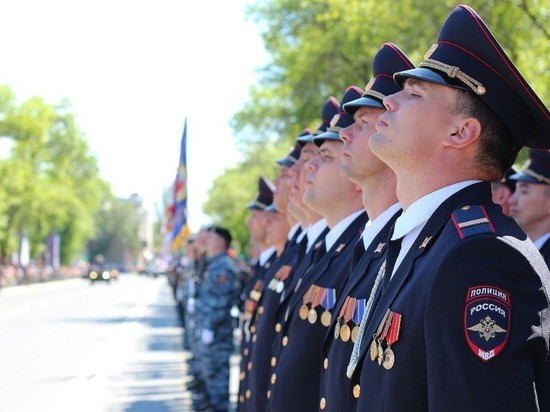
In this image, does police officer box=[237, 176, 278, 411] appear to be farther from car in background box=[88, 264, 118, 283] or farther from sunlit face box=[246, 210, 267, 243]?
car in background box=[88, 264, 118, 283]

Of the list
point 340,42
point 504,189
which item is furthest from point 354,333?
point 340,42

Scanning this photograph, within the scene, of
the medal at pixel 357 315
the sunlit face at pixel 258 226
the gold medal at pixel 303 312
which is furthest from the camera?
the sunlit face at pixel 258 226

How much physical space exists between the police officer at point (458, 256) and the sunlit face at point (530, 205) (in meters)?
2.99

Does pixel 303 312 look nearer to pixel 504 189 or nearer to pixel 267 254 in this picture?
pixel 504 189

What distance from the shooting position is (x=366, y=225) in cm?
388

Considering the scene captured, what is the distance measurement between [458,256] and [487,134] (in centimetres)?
49

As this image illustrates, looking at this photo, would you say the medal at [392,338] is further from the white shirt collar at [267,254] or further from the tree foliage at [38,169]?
the tree foliage at [38,169]

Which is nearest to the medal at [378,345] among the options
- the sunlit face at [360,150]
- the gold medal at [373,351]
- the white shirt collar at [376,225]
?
the gold medal at [373,351]

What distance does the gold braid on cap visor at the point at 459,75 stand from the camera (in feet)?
8.82

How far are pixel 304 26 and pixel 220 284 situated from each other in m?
16.3

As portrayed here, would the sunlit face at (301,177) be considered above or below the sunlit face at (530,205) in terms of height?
above

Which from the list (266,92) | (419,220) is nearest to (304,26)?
(266,92)

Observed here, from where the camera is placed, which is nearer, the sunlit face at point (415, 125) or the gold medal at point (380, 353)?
the gold medal at point (380, 353)

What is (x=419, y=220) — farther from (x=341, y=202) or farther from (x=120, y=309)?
(x=120, y=309)
